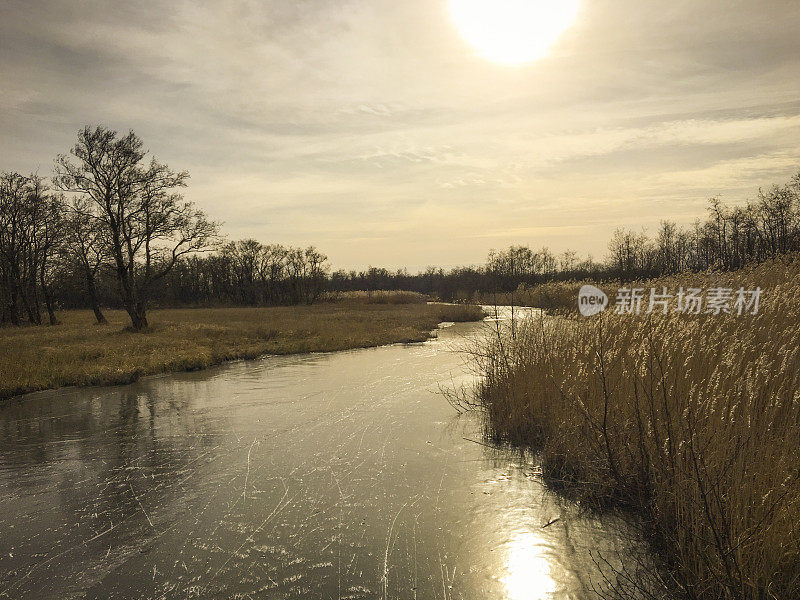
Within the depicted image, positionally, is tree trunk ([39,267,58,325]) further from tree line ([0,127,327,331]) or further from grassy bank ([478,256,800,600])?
grassy bank ([478,256,800,600])

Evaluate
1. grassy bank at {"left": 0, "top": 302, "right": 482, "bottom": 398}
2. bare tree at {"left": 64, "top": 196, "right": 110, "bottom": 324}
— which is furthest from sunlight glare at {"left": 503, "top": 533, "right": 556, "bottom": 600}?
bare tree at {"left": 64, "top": 196, "right": 110, "bottom": 324}

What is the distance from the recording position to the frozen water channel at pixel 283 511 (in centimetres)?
400

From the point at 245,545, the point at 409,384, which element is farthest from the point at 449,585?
the point at 409,384

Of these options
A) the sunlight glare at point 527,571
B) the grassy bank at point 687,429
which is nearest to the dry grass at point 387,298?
the grassy bank at point 687,429

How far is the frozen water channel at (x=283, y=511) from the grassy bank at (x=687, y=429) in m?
0.59

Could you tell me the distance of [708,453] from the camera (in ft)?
13.1

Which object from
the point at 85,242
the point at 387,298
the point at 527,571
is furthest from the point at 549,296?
the point at 387,298

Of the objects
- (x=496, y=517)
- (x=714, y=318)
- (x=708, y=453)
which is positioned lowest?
(x=496, y=517)

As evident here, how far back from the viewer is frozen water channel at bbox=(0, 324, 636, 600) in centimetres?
400

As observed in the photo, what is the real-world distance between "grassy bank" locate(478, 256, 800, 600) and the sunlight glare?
2.05 feet

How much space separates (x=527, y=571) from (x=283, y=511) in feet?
8.44

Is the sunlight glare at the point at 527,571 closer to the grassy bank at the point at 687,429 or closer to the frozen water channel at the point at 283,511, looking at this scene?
the frozen water channel at the point at 283,511

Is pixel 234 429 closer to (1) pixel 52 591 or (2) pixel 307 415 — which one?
(2) pixel 307 415

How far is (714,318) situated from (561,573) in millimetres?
4585
